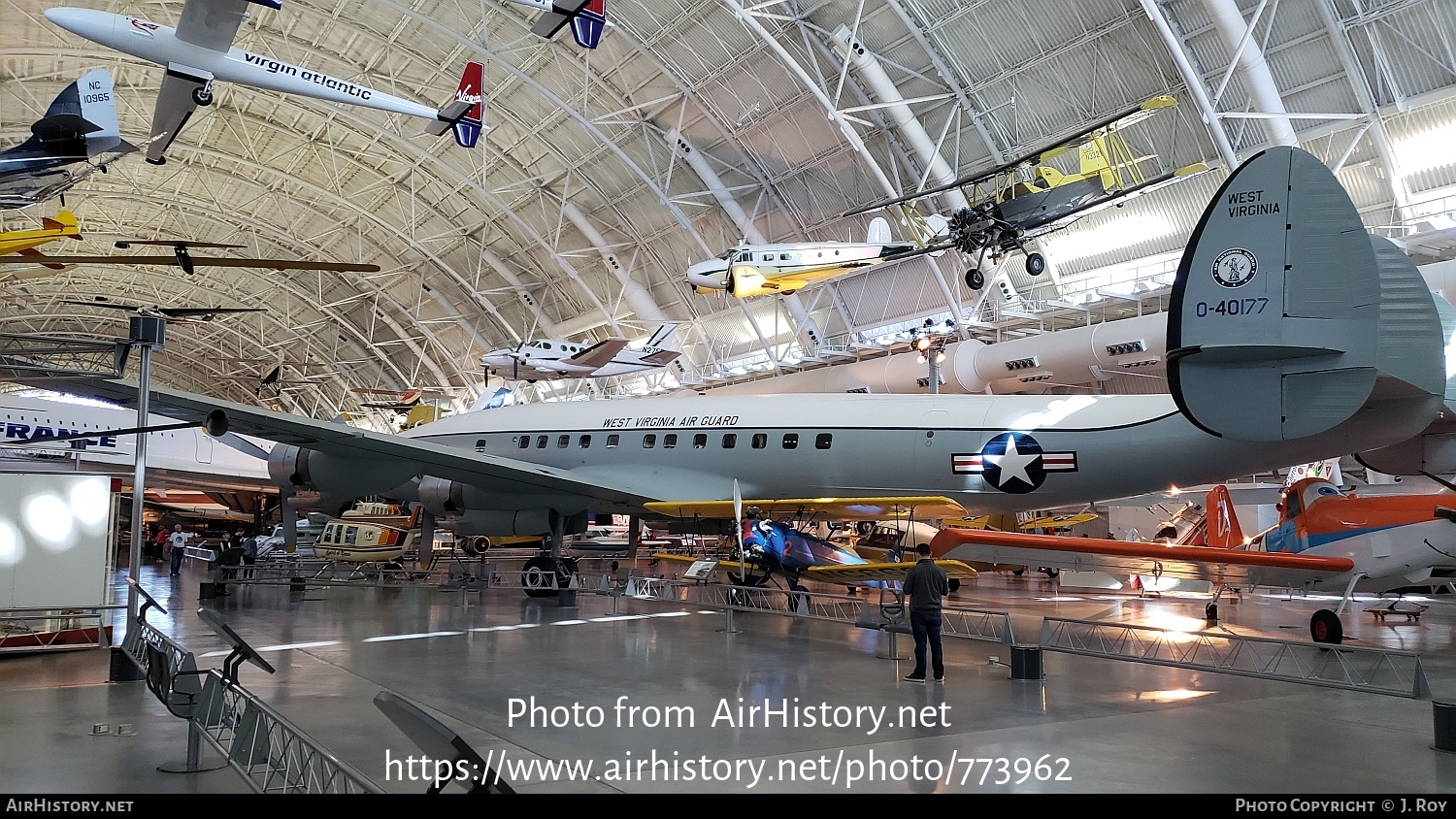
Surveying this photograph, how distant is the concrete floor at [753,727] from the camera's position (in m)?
5.95

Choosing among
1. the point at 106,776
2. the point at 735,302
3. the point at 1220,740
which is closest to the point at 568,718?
the point at 106,776

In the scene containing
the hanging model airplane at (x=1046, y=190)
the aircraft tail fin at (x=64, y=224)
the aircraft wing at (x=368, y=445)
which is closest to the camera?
the aircraft wing at (x=368, y=445)

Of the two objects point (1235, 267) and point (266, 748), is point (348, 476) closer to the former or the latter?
point (266, 748)

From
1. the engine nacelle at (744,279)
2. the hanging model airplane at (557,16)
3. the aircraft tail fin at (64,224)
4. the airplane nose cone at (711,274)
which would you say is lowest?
the engine nacelle at (744,279)

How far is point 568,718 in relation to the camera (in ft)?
25.3

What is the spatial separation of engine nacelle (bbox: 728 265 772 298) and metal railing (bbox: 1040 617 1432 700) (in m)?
15.8

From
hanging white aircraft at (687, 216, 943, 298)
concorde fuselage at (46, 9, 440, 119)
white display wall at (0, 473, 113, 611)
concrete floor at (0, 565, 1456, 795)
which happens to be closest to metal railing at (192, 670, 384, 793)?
concrete floor at (0, 565, 1456, 795)

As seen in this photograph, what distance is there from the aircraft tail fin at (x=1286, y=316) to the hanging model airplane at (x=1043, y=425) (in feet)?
0.05

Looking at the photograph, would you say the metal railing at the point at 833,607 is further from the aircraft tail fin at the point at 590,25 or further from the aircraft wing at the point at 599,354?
the aircraft wing at the point at 599,354

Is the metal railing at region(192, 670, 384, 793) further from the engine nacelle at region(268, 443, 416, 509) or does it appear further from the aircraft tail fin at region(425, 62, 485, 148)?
the aircraft tail fin at region(425, 62, 485, 148)

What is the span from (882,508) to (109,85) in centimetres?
2078

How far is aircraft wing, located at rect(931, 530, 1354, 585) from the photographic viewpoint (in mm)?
11898

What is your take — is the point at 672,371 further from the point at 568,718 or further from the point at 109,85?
the point at 568,718

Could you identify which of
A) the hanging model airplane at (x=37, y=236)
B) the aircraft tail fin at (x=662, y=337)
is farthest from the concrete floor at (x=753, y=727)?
the aircraft tail fin at (x=662, y=337)
